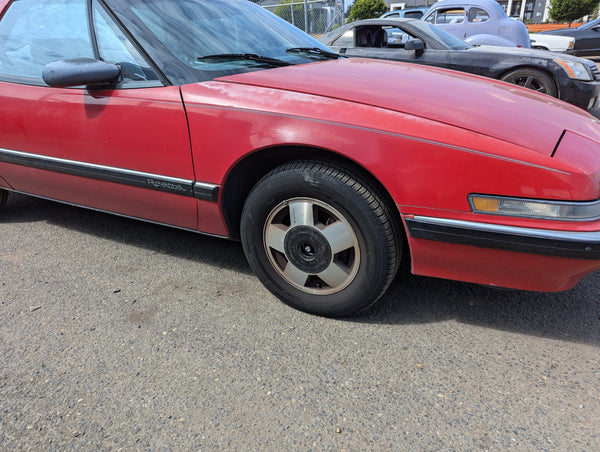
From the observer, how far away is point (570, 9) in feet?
100

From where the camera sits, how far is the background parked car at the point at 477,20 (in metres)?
9.02

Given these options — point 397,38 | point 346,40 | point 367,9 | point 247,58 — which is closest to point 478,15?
point 397,38

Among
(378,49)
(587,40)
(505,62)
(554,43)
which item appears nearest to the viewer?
(505,62)

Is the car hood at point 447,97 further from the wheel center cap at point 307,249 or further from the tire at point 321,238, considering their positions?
the wheel center cap at point 307,249

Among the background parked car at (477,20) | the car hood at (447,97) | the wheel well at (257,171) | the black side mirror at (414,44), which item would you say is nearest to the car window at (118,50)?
the car hood at (447,97)

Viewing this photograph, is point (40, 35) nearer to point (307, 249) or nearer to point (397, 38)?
point (307, 249)

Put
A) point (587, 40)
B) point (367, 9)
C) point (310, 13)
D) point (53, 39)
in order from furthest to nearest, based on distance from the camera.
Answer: point (367, 9) → point (587, 40) → point (310, 13) → point (53, 39)

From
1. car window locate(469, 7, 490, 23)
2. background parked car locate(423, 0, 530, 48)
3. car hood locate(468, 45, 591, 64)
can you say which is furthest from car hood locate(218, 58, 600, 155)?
car window locate(469, 7, 490, 23)

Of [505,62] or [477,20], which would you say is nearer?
[505,62]

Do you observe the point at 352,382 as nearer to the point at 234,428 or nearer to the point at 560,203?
the point at 234,428

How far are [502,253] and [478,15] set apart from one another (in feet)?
31.0

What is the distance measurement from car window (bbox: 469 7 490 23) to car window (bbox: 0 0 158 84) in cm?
906

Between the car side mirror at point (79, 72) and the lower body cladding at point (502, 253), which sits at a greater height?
the car side mirror at point (79, 72)

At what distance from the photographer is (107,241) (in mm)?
2912
